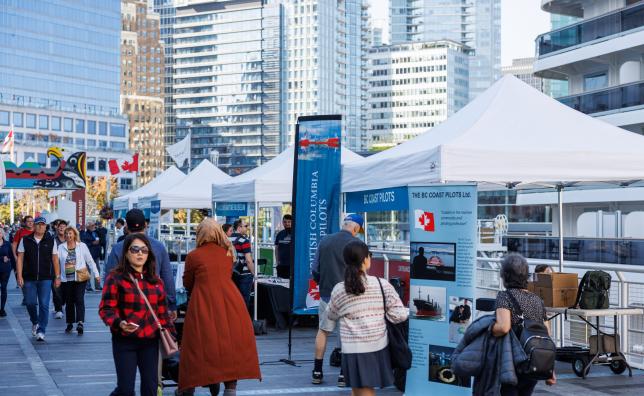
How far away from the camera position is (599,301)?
11742 mm

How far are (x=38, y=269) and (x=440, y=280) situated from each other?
27.2 feet

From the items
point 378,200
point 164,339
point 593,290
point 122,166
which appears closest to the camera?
point 164,339

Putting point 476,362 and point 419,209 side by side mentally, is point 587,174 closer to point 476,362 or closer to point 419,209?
point 419,209

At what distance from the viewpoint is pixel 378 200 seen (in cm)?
1345

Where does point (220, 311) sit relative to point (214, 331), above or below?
above

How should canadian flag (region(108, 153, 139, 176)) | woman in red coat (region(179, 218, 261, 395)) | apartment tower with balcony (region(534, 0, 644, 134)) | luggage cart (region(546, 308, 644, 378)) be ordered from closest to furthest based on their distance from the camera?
1. woman in red coat (region(179, 218, 261, 395))
2. luggage cart (region(546, 308, 644, 378))
3. apartment tower with balcony (region(534, 0, 644, 134))
4. canadian flag (region(108, 153, 139, 176))

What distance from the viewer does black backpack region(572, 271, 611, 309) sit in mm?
11664

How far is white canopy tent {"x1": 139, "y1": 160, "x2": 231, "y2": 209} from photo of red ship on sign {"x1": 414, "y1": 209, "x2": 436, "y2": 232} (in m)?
16.7

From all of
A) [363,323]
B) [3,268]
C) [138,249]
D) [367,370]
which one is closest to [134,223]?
[138,249]

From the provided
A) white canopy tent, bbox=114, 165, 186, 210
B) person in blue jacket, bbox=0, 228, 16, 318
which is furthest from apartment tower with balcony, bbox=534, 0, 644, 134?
person in blue jacket, bbox=0, 228, 16, 318

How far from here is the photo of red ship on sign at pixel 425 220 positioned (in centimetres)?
Result: 981

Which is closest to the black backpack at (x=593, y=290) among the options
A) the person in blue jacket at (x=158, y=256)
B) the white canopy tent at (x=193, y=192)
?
the person in blue jacket at (x=158, y=256)

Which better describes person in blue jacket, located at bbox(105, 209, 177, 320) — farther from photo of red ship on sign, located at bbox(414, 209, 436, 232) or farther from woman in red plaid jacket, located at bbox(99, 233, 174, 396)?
photo of red ship on sign, located at bbox(414, 209, 436, 232)

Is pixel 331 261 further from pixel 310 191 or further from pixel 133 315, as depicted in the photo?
pixel 133 315
